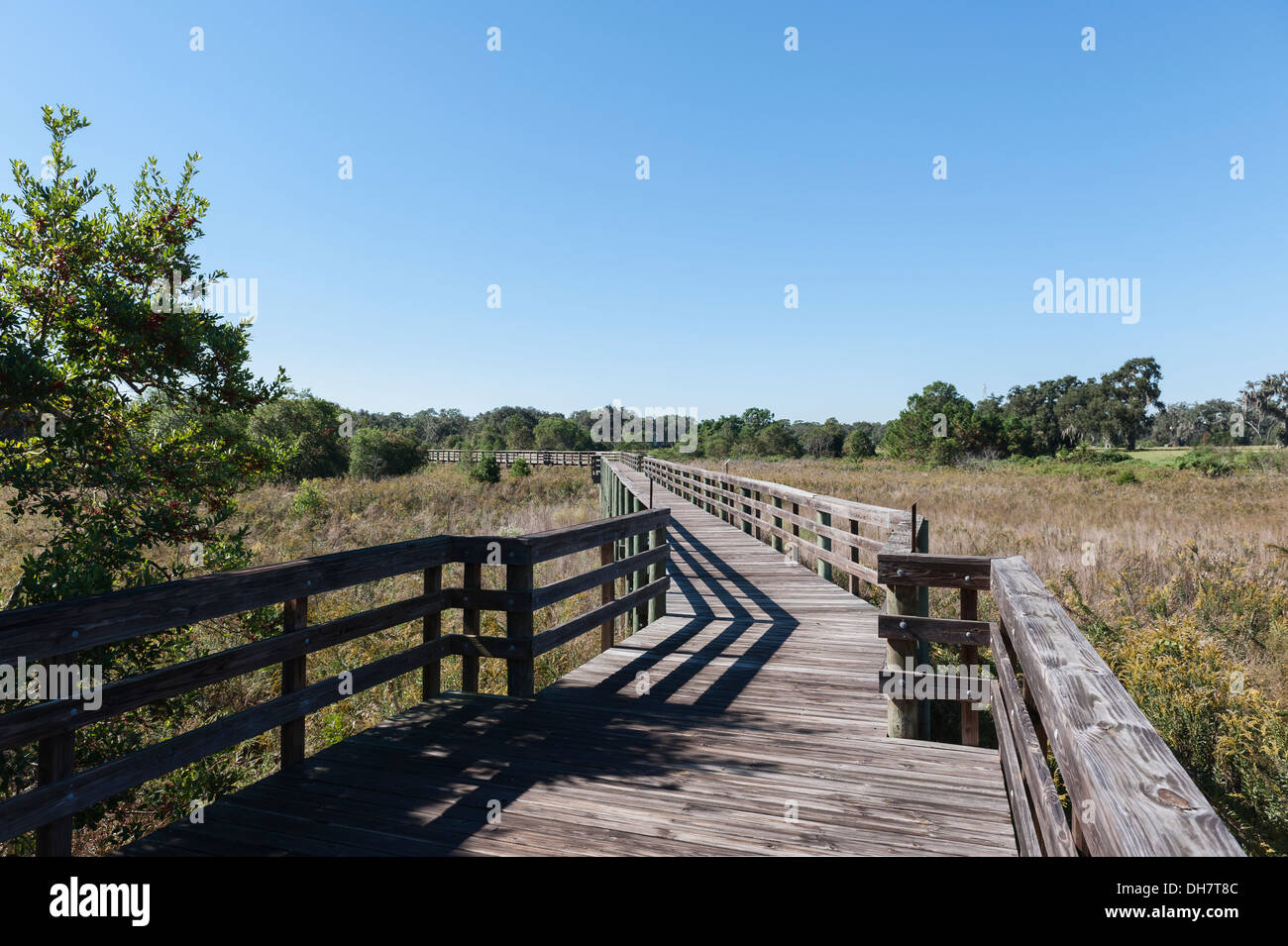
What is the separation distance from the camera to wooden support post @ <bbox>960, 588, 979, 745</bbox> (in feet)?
13.3

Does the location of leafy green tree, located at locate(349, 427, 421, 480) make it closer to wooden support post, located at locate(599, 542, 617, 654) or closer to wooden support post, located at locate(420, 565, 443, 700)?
wooden support post, located at locate(599, 542, 617, 654)

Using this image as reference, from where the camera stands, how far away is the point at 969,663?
13.4ft

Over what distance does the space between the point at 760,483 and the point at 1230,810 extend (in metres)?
7.93

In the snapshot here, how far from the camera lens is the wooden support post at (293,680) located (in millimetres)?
3801

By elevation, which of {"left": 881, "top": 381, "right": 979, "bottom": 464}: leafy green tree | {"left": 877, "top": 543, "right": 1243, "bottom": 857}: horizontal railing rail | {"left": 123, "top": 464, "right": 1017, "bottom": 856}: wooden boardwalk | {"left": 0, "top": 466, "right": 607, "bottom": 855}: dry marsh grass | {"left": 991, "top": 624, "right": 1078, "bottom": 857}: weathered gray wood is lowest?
{"left": 0, "top": 466, "right": 607, "bottom": 855}: dry marsh grass

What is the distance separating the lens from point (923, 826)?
3092 mm

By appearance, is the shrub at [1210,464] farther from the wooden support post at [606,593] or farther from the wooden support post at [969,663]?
the wooden support post at [969,663]

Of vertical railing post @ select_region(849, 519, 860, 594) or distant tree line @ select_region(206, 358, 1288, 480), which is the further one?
distant tree line @ select_region(206, 358, 1288, 480)

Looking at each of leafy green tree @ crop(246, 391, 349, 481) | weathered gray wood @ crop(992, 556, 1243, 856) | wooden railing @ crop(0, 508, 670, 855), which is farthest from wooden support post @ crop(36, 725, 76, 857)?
leafy green tree @ crop(246, 391, 349, 481)

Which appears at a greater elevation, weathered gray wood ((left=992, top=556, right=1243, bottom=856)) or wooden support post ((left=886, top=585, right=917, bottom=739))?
weathered gray wood ((left=992, top=556, right=1243, bottom=856))

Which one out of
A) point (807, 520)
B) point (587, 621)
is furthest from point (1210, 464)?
point (587, 621)

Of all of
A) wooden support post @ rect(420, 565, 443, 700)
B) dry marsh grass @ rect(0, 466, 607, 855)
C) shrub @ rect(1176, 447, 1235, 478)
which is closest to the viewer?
wooden support post @ rect(420, 565, 443, 700)

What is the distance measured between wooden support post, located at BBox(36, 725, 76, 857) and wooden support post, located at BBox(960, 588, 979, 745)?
4211 mm
